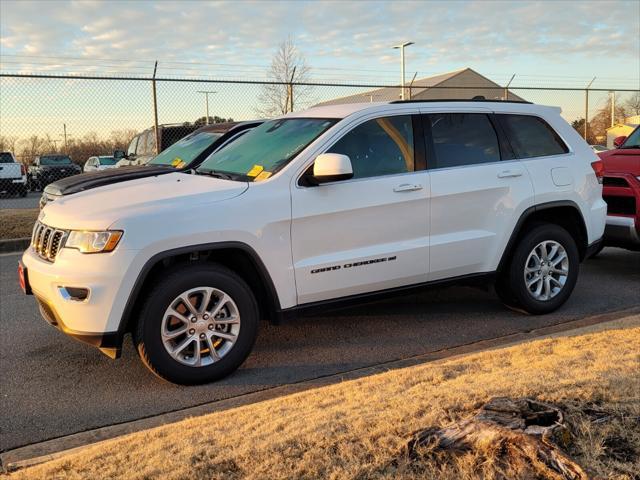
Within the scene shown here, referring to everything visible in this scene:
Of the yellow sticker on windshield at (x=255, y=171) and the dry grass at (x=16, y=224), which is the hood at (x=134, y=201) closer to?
the yellow sticker on windshield at (x=255, y=171)

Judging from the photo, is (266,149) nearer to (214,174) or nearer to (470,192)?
(214,174)

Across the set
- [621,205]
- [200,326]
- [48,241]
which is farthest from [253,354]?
[621,205]

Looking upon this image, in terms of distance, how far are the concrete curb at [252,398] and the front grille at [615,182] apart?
1641 mm

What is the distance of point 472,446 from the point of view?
246cm

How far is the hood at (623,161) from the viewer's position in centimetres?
661

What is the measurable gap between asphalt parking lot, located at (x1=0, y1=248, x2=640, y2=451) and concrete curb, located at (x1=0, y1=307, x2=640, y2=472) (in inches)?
4.0

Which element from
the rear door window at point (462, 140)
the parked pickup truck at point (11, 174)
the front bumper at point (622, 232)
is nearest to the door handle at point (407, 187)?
the rear door window at point (462, 140)

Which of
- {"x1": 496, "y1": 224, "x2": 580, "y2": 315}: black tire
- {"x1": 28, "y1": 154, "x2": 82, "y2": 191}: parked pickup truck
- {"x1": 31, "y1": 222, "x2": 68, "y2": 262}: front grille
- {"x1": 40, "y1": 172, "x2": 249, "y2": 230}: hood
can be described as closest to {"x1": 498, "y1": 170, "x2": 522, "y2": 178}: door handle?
{"x1": 496, "y1": 224, "x2": 580, "y2": 315}: black tire

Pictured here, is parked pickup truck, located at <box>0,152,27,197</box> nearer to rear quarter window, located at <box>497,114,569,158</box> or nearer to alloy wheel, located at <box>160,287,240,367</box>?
alloy wheel, located at <box>160,287,240,367</box>

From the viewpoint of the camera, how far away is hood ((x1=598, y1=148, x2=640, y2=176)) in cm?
661

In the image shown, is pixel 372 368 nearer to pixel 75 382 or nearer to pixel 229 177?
pixel 229 177

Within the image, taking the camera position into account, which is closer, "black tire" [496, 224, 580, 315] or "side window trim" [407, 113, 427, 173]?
"side window trim" [407, 113, 427, 173]

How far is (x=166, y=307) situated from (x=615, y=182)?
5185 millimetres

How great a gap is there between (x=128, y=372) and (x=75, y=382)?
1.17 feet
